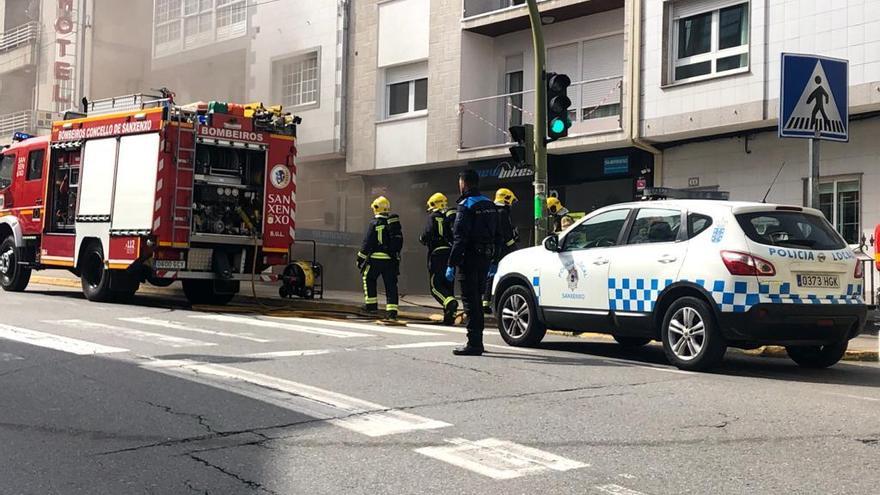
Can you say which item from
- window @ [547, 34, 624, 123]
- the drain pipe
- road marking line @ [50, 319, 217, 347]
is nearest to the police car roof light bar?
the drain pipe

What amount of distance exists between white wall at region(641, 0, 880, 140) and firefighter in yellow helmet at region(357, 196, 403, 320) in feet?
19.1

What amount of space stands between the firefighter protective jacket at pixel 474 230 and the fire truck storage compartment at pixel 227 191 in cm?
583

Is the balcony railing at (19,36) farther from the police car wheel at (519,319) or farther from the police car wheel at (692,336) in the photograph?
the police car wheel at (692,336)

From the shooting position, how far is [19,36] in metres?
35.0

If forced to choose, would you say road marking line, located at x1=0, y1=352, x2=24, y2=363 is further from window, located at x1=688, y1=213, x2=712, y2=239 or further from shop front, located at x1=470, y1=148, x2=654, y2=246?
shop front, located at x1=470, y1=148, x2=654, y2=246

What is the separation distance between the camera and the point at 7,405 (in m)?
5.83

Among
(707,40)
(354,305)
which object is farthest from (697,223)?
(707,40)

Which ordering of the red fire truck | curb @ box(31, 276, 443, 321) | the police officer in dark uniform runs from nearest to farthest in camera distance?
→ the police officer in dark uniform → the red fire truck → curb @ box(31, 276, 443, 321)

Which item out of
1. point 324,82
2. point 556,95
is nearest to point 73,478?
point 556,95

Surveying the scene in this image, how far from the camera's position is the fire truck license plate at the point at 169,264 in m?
12.8

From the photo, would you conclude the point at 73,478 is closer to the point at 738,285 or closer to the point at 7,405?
the point at 7,405

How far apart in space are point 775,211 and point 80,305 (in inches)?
382

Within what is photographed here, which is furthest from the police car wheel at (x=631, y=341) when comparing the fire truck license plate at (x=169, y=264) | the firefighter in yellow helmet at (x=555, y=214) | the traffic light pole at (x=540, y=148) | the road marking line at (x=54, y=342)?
the fire truck license plate at (x=169, y=264)

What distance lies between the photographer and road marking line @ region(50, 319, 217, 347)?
8750 mm
